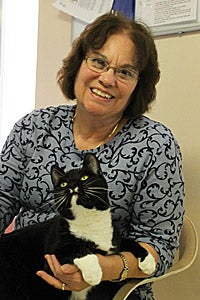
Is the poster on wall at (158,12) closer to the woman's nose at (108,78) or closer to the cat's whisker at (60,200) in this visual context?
the woman's nose at (108,78)

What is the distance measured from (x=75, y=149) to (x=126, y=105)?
19 cm

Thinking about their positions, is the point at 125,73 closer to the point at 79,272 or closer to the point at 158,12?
the point at 158,12

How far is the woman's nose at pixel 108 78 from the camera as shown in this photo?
123cm

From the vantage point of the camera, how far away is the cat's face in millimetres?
943

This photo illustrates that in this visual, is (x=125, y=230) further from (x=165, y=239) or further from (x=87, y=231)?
(x=87, y=231)

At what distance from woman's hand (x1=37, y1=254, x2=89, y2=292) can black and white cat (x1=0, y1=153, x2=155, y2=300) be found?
→ 0.01 meters

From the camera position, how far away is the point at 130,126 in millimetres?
1307

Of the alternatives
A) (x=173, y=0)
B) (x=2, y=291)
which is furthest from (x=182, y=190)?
(x=173, y=0)

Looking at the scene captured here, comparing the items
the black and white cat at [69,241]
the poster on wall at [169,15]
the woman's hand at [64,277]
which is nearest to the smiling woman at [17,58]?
the poster on wall at [169,15]

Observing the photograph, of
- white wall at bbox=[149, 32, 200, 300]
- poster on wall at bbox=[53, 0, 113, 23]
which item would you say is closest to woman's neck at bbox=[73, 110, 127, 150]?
white wall at bbox=[149, 32, 200, 300]

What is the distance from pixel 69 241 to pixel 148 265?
0.69 feet

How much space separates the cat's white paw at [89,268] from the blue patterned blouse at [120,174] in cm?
25

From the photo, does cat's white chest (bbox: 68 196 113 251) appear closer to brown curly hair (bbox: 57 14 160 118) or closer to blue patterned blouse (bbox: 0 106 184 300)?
blue patterned blouse (bbox: 0 106 184 300)

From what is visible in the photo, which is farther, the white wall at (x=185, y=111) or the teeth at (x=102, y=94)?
the white wall at (x=185, y=111)
